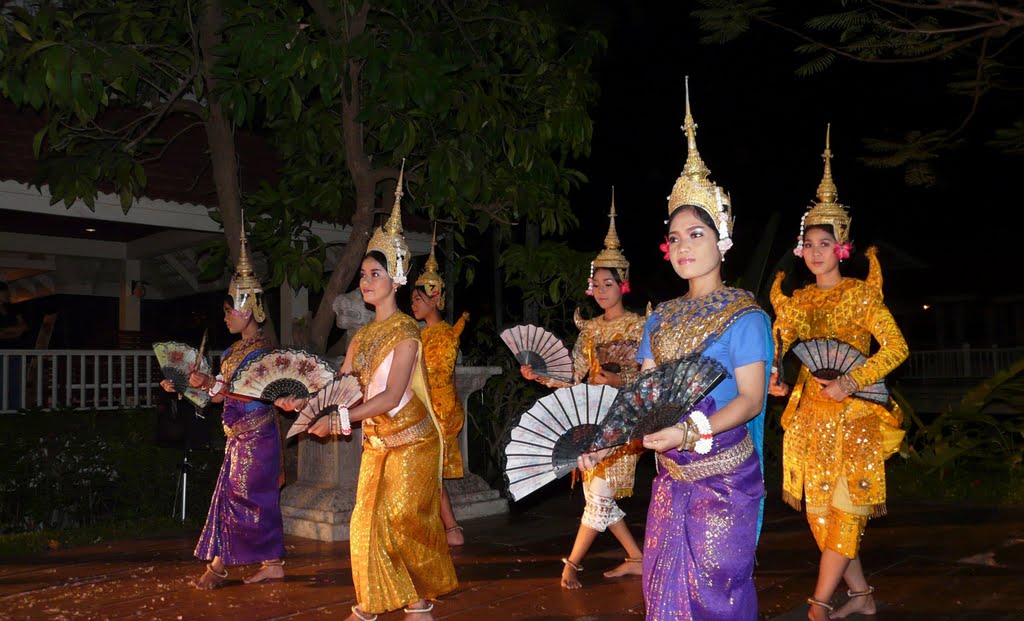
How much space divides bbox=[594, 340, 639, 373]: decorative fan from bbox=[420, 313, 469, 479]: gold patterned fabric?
177cm

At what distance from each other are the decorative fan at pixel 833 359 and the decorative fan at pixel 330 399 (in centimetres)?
218

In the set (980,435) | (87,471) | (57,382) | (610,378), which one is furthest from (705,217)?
(57,382)

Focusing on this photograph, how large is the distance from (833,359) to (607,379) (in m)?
1.38

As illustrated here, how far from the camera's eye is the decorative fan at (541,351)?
627 centimetres

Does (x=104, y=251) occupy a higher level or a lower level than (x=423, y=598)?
higher

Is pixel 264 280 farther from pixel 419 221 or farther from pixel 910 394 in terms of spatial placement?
pixel 910 394

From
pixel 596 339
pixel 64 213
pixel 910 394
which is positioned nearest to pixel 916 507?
pixel 596 339

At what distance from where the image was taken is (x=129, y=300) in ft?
42.6

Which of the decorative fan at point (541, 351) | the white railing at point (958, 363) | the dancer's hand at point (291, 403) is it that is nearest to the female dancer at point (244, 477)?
the dancer's hand at point (291, 403)

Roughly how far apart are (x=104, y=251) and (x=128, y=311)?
0.88 metres

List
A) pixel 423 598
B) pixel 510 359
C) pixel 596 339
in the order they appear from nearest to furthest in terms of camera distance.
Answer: pixel 423 598 < pixel 596 339 < pixel 510 359

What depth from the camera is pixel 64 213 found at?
9.09 metres

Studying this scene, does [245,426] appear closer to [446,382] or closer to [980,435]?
[446,382]

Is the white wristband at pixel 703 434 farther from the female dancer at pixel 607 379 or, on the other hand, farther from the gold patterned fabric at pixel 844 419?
the female dancer at pixel 607 379
